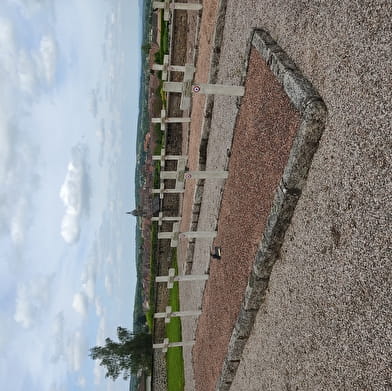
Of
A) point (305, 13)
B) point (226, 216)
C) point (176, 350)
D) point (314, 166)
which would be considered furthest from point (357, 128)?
point (176, 350)

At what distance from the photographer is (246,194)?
8.48 m

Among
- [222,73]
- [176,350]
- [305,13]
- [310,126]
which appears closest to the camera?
[310,126]

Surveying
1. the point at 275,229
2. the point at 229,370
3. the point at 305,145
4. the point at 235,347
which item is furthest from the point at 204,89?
the point at 229,370

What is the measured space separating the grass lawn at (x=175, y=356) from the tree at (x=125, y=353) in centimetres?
515

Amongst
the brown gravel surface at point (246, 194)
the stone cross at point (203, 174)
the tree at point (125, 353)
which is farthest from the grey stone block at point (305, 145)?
the tree at point (125, 353)

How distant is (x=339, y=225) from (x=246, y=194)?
3662mm

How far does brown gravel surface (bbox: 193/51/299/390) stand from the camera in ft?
22.2

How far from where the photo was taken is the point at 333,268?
5.01 metres

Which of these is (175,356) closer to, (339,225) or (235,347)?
(235,347)

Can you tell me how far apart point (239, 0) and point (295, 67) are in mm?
4226

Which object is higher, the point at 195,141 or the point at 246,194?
the point at 246,194

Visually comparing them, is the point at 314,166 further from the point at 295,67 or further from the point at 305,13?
the point at 305,13

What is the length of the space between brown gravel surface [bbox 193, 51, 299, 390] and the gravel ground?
0.67m

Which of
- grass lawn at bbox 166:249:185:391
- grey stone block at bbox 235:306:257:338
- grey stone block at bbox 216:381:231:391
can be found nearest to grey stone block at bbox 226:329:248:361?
grey stone block at bbox 235:306:257:338
